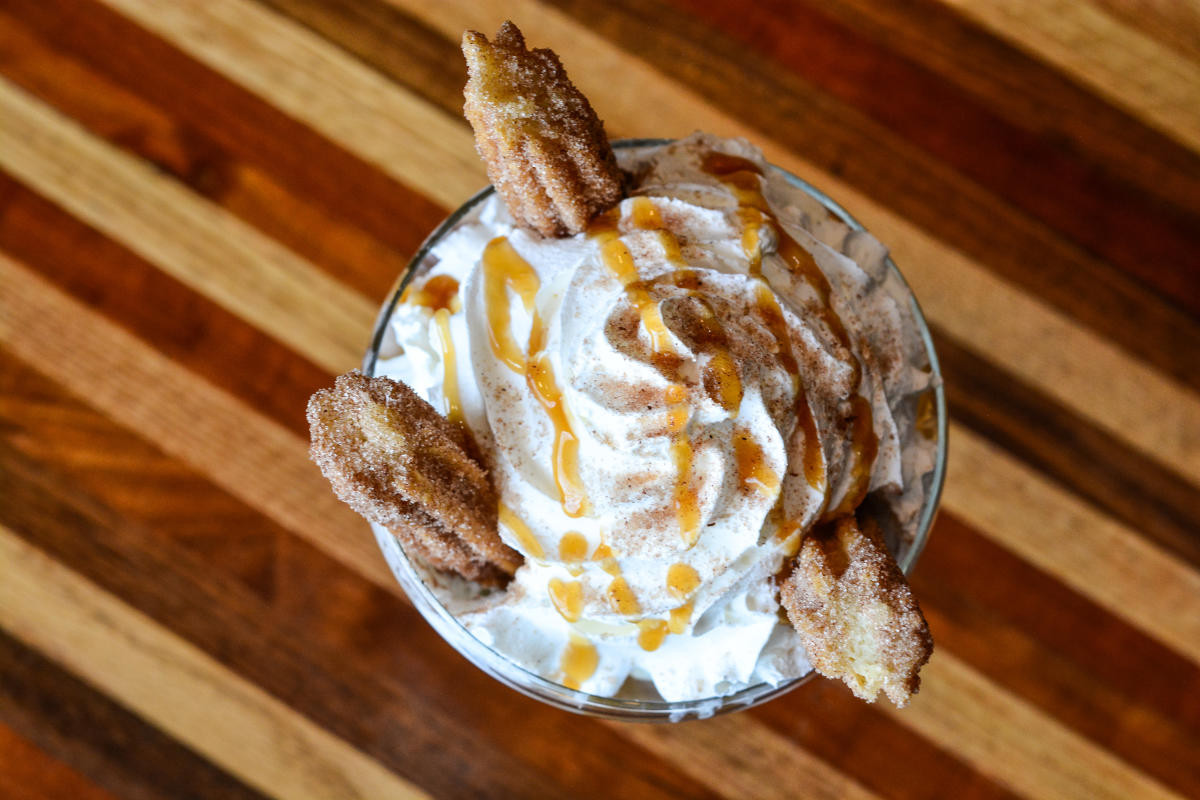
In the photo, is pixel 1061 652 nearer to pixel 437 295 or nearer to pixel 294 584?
pixel 437 295

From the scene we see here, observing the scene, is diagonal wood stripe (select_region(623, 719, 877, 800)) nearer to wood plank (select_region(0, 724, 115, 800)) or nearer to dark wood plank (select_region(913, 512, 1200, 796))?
dark wood plank (select_region(913, 512, 1200, 796))

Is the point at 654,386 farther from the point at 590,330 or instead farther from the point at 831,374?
the point at 831,374

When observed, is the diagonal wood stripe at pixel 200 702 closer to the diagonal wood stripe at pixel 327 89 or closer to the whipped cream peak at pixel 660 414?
the whipped cream peak at pixel 660 414

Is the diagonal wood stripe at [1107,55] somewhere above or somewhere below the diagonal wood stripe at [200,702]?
above

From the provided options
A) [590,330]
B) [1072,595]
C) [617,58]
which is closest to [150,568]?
[590,330]

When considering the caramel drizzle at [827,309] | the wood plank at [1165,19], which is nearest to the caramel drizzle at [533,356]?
the caramel drizzle at [827,309]

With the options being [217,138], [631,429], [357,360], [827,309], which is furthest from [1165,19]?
[217,138]
